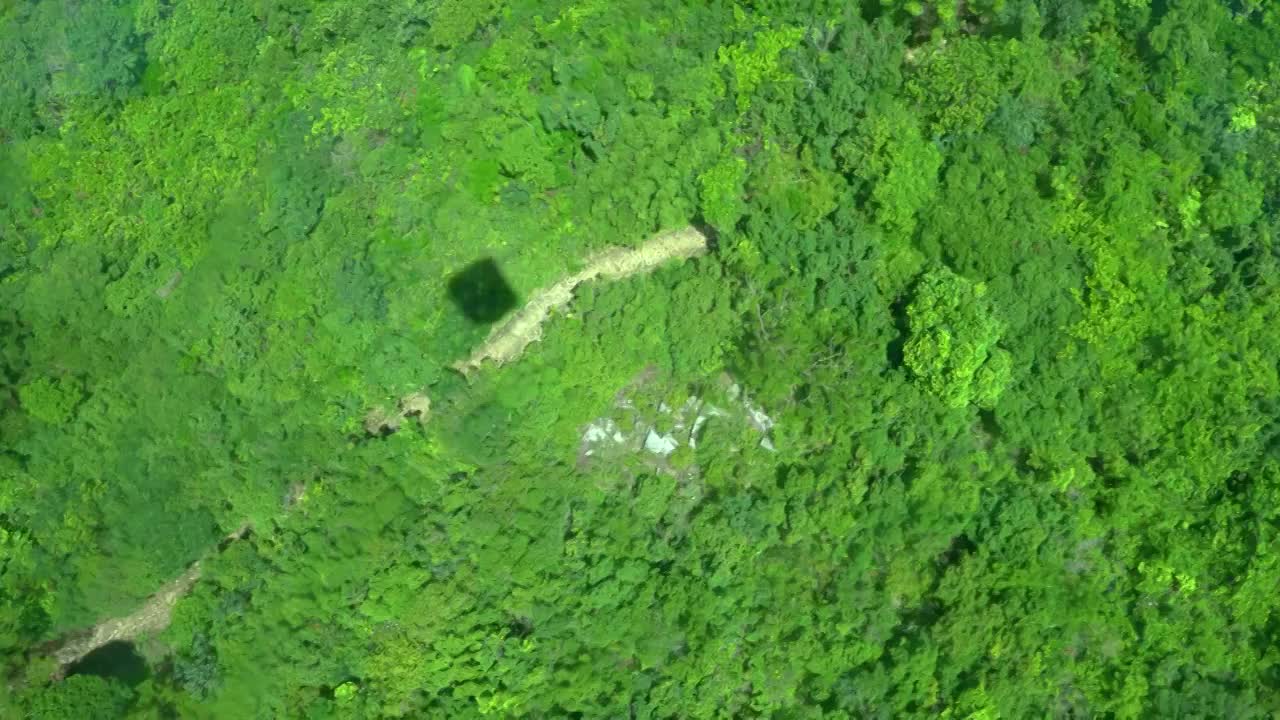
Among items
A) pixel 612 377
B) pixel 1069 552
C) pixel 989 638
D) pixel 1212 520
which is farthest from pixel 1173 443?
pixel 612 377

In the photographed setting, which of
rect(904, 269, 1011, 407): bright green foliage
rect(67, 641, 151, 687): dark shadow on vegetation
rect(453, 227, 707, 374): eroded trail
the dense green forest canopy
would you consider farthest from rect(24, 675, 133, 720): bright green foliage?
rect(904, 269, 1011, 407): bright green foliage

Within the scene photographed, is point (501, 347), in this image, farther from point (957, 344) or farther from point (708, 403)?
point (957, 344)

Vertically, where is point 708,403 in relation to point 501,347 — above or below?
below

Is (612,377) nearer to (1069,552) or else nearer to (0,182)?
(1069,552)

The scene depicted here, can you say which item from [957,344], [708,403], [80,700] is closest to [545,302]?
[708,403]

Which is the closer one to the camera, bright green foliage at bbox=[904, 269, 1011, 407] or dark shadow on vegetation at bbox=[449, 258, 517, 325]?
bright green foliage at bbox=[904, 269, 1011, 407]

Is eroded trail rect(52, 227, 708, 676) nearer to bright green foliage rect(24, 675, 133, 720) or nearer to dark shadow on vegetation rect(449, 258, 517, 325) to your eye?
dark shadow on vegetation rect(449, 258, 517, 325)
